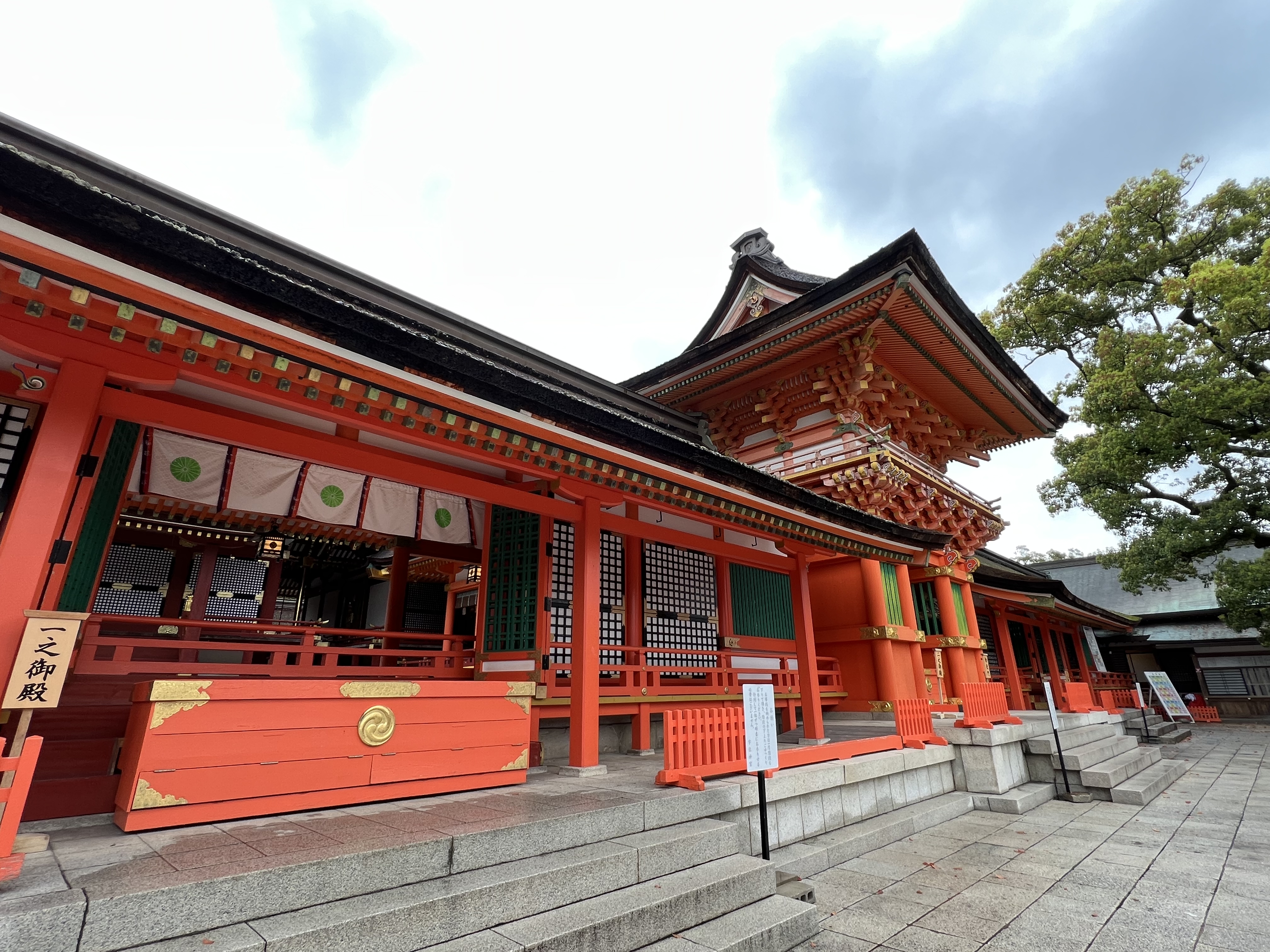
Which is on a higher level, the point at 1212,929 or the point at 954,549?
the point at 954,549

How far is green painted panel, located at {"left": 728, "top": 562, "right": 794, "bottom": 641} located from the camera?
1055cm

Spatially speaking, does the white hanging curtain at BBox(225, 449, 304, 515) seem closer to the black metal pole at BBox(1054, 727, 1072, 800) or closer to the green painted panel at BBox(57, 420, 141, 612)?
the green painted panel at BBox(57, 420, 141, 612)

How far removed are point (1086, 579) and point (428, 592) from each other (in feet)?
128

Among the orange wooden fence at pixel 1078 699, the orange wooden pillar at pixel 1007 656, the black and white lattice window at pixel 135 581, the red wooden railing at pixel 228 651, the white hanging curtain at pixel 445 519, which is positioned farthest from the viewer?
the orange wooden pillar at pixel 1007 656

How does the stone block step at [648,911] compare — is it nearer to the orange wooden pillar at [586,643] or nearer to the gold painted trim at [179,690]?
the orange wooden pillar at [586,643]

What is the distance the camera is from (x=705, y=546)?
26.5 ft

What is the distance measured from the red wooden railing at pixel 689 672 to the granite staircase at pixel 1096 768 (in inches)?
134

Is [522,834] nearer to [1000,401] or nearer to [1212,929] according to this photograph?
[1212,929]

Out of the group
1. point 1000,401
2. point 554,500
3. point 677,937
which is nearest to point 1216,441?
point 1000,401

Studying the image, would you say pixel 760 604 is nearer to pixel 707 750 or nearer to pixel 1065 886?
pixel 707 750

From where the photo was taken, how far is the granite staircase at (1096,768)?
29.3 feet

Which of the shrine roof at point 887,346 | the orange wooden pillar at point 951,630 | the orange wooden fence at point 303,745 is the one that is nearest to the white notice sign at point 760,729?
the orange wooden fence at point 303,745

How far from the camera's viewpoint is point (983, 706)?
9258 millimetres

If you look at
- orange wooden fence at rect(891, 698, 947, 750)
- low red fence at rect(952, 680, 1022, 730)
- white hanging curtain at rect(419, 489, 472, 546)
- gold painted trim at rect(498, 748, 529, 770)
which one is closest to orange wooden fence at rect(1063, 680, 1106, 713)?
low red fence at rect(952, 680, 1022, 730)
